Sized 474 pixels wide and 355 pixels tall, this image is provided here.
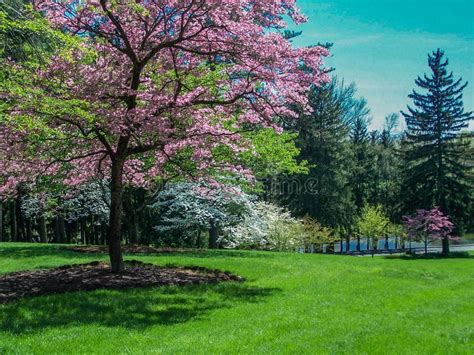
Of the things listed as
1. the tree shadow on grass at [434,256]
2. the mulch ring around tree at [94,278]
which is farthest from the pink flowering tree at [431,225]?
the mulch ring around tree at [94,278]

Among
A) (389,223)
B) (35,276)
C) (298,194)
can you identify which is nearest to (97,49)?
(35,276)

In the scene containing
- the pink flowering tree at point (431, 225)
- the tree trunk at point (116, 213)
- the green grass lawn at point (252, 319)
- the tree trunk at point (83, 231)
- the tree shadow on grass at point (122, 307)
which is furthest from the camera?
the tree trunk at point (83, 231)

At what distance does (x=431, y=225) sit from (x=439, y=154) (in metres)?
8.06

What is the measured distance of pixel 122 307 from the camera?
9.49 meters

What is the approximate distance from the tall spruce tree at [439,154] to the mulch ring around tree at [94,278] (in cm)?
3700

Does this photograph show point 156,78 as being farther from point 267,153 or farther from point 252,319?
point 252,319

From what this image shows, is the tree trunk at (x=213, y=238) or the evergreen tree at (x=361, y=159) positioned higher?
the evergreen tree at (x=361, y=159)

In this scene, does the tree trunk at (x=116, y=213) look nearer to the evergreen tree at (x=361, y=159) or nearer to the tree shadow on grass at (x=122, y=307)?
the tree shadow on grass at (x=122, y=307)

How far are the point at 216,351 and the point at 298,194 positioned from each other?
40.7 m

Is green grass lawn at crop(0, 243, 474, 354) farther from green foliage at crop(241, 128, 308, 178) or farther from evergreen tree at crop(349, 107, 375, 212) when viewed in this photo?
evergreen tree at crop(349, 107, 375, 212)

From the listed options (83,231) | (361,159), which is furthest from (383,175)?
(83,231)

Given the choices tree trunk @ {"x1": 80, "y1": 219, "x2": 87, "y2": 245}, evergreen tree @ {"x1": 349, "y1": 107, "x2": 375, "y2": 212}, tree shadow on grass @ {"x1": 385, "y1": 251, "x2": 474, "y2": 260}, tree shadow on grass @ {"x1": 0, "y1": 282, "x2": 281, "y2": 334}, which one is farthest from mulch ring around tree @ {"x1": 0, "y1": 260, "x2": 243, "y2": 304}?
evergreen tree @ {"x1": 349, "y1": 107, "x2": 375, "y2": 212}

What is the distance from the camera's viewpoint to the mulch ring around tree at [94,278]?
1119 cm

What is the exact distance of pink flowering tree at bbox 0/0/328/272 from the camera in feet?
39.2
